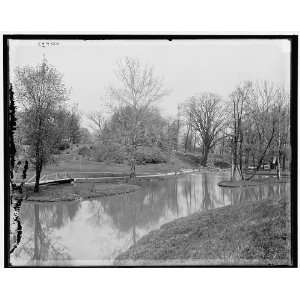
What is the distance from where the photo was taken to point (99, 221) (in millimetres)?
4074

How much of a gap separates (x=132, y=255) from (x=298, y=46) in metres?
2.53

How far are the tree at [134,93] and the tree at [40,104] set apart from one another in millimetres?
564

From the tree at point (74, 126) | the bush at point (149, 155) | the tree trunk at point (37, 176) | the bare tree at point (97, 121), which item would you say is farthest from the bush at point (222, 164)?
the tree trunk at point (37, 176)

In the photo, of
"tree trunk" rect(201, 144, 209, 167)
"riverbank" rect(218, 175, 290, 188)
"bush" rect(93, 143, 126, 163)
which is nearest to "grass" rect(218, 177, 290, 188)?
"riverbank" rect(218, 175, 290, 188)

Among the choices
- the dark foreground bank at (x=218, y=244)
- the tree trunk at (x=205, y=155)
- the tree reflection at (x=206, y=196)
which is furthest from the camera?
the tree trunk at (x=205, y=155)

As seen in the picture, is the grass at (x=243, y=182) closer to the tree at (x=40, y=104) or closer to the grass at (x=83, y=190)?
the grass at (x=83, y=190)

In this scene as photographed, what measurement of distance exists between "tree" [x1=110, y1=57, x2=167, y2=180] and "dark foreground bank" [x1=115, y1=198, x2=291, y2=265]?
69 centimetres

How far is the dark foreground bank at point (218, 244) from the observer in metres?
4.02

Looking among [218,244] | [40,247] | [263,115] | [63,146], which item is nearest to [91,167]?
[63,146]

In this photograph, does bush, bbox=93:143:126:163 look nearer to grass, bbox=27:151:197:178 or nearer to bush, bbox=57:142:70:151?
grass, bbox=27:151:197:178

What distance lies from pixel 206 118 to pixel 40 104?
1644 millimetres

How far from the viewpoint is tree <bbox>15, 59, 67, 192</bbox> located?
4082 mm

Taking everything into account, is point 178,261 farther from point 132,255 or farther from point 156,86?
point 156,86

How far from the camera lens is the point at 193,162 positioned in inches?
167
